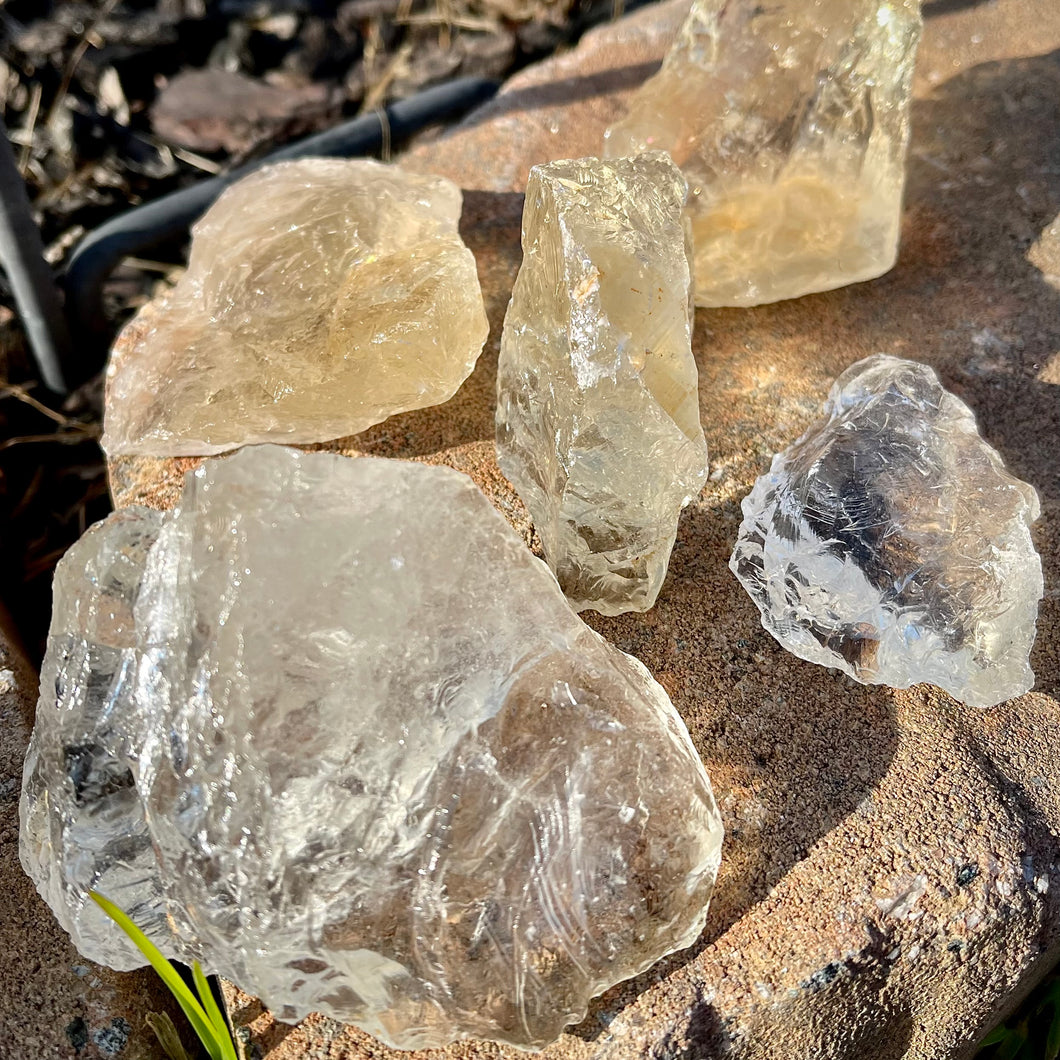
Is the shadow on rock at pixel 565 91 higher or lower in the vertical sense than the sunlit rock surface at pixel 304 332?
lower

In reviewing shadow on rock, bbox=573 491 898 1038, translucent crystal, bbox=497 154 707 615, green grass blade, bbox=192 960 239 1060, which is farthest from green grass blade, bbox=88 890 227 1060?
translucent crystal, bbox=497 154 707 615

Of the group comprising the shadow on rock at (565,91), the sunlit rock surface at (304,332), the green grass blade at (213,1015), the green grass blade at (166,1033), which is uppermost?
the sunlit rock surface at (304,332)

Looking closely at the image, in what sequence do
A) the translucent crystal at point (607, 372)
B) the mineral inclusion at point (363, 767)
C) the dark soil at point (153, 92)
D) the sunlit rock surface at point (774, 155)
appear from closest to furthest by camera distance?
the mineral inclusion at point (363, 767) < the translucent crystal at point (607, 372) < the sunlit rock surface at point (774, 155) < the dark soil at point (153, 92)

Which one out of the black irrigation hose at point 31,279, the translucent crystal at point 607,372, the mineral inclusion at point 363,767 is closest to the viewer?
the mineral inclusion at point 363,767

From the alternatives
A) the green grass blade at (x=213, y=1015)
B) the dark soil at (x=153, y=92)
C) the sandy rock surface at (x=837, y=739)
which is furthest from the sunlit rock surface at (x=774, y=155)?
the green grass blade at (x=213, y=1015)

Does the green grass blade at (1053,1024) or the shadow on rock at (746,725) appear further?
the green grass blade at (1053,1024)

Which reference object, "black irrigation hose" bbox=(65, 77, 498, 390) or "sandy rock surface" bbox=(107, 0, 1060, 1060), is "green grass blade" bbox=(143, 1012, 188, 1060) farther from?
"black irrigation hose" bbox=(65, 77, 498, 390)

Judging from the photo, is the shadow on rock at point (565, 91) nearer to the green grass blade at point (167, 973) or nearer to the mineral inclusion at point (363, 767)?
the mineral inclusion at point (363, 767)
